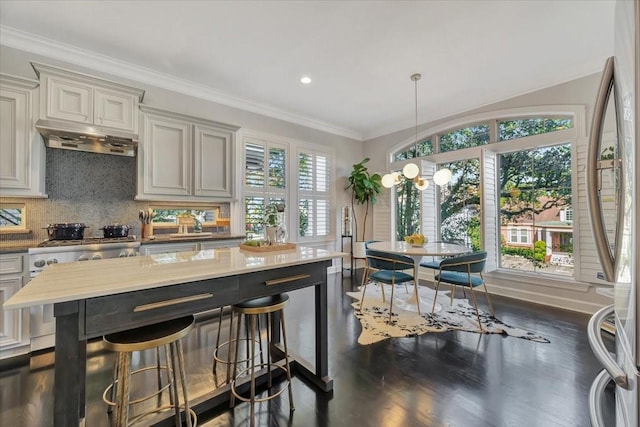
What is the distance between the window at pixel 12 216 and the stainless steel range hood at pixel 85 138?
2.33ft

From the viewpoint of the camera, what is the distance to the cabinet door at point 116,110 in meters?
2.82

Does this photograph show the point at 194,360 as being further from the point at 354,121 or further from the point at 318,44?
the point at 354,121

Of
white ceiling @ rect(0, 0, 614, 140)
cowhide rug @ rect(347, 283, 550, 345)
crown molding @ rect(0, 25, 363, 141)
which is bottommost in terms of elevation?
cowhide rug @ rect(347, 283, 550, 345)

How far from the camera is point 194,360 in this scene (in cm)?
231


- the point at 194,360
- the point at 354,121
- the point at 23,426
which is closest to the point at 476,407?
the point at 194,360

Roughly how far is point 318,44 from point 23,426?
Result: 3808mm

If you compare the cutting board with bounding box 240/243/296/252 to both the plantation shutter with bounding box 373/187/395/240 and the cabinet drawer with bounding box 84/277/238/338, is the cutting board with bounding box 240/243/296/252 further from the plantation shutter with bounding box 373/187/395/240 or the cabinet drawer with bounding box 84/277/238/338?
the plantation shutter with bounding box 373/187/395/240

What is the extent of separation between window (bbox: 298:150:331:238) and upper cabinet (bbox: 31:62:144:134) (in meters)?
2.74

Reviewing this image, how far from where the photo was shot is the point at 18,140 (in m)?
2.51

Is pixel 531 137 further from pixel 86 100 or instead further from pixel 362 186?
pixel 86 100

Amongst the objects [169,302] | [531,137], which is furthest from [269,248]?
[531,137]

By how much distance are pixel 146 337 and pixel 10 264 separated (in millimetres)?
2036

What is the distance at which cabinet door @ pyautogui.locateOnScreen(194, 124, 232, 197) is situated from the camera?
137 inches

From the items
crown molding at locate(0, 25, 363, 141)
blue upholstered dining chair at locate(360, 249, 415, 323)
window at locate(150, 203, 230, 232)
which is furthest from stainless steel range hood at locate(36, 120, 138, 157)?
blue upholstered dining chair at locate(360, 249, 415, 323)
